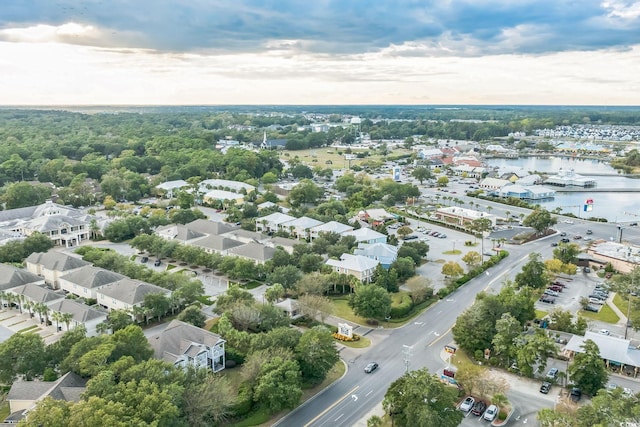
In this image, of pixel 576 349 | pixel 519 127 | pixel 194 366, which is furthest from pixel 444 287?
pixel 519 127

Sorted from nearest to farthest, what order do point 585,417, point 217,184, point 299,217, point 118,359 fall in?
point 585,417 → point 118,359 → point 299,217 → point 217,184

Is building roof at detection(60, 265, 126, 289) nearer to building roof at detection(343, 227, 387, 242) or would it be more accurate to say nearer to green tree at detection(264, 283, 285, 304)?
green tree at detection(264, 283, 285, 304)

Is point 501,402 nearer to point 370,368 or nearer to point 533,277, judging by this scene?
point 370,368

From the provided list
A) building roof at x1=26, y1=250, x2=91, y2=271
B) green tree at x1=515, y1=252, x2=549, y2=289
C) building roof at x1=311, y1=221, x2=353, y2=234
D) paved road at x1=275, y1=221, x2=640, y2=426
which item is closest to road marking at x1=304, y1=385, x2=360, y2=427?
paved road at x1=275, y1=221, x2=640, y2=426

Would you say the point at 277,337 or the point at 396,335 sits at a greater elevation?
the point at 277,337

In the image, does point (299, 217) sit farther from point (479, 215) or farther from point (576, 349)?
point (576, 349)

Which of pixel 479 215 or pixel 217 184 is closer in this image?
pixel 479 215

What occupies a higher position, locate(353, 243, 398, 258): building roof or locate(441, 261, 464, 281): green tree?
locate(353, 243, 398, 258): building roof
